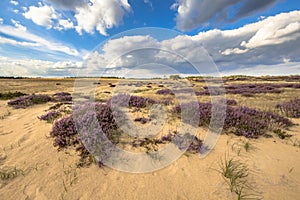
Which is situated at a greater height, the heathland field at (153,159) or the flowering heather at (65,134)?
the flowering heather at (65,134)

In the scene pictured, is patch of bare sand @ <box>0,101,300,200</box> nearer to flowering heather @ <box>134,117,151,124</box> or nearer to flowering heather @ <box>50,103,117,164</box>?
flowering heather @ <box>50,103,117,164</box>

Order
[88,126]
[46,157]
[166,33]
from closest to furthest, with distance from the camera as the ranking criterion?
[46,157]
[88,126]
[166,33]

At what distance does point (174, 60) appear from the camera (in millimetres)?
9969

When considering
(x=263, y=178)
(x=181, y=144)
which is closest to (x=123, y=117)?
(x=181, y=144)

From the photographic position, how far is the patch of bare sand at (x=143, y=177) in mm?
3170

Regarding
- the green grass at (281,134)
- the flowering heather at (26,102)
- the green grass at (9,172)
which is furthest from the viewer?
the flowering heather at (26,102)

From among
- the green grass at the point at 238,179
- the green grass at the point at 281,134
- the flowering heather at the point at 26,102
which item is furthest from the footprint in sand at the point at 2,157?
the green grass at the point at 281,134

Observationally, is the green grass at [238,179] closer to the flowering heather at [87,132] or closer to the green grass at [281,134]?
the green grass at [281,134]

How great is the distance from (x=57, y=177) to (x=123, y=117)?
3324 mm

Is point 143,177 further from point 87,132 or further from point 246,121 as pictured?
point 246,121

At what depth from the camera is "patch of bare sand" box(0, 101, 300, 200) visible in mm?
3170

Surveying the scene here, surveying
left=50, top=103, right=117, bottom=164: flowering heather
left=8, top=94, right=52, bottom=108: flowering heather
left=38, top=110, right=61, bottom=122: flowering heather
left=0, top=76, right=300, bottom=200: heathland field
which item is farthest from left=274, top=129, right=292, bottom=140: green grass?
left=8, top=94, right=52, bottom=108: flowering heather

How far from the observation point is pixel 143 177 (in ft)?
12.0

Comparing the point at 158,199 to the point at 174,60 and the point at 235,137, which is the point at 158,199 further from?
the point at 174,60
